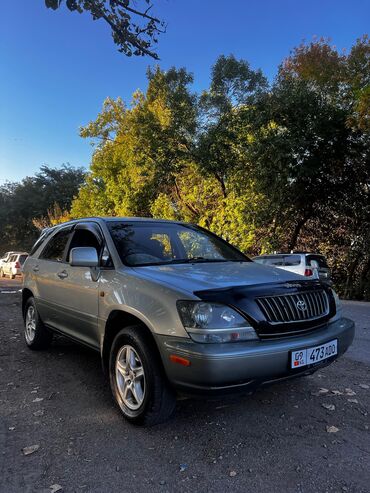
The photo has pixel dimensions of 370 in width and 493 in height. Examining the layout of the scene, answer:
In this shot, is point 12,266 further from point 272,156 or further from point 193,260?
point 193,260

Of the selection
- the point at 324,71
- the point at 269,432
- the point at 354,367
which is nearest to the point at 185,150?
the point at 324,71

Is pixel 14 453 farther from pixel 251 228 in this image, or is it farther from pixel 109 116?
pixel 109 116

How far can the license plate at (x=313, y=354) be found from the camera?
2.86m

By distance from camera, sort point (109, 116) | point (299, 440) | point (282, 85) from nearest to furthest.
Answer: point (299, 440)
point (282, 85)
point (109, 116)

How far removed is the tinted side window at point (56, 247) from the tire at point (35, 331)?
26.9 inches

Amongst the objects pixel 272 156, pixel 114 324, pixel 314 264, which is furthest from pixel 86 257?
pixel 272 156

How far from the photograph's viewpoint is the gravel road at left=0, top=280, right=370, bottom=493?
2428 mm

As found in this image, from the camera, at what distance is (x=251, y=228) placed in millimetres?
16297

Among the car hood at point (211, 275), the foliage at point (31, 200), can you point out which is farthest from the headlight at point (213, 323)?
the foliage at point (31, 200)

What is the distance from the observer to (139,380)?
3148 mm

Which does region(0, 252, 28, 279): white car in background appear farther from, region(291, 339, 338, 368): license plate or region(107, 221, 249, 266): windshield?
region(291, 339, 338, 368): license plate

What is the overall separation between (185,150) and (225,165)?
1.92 metres

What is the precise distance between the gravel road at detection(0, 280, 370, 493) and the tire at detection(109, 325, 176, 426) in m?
0.15

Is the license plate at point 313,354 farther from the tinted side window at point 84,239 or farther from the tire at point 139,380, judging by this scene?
the tinted side window at point 84,239
